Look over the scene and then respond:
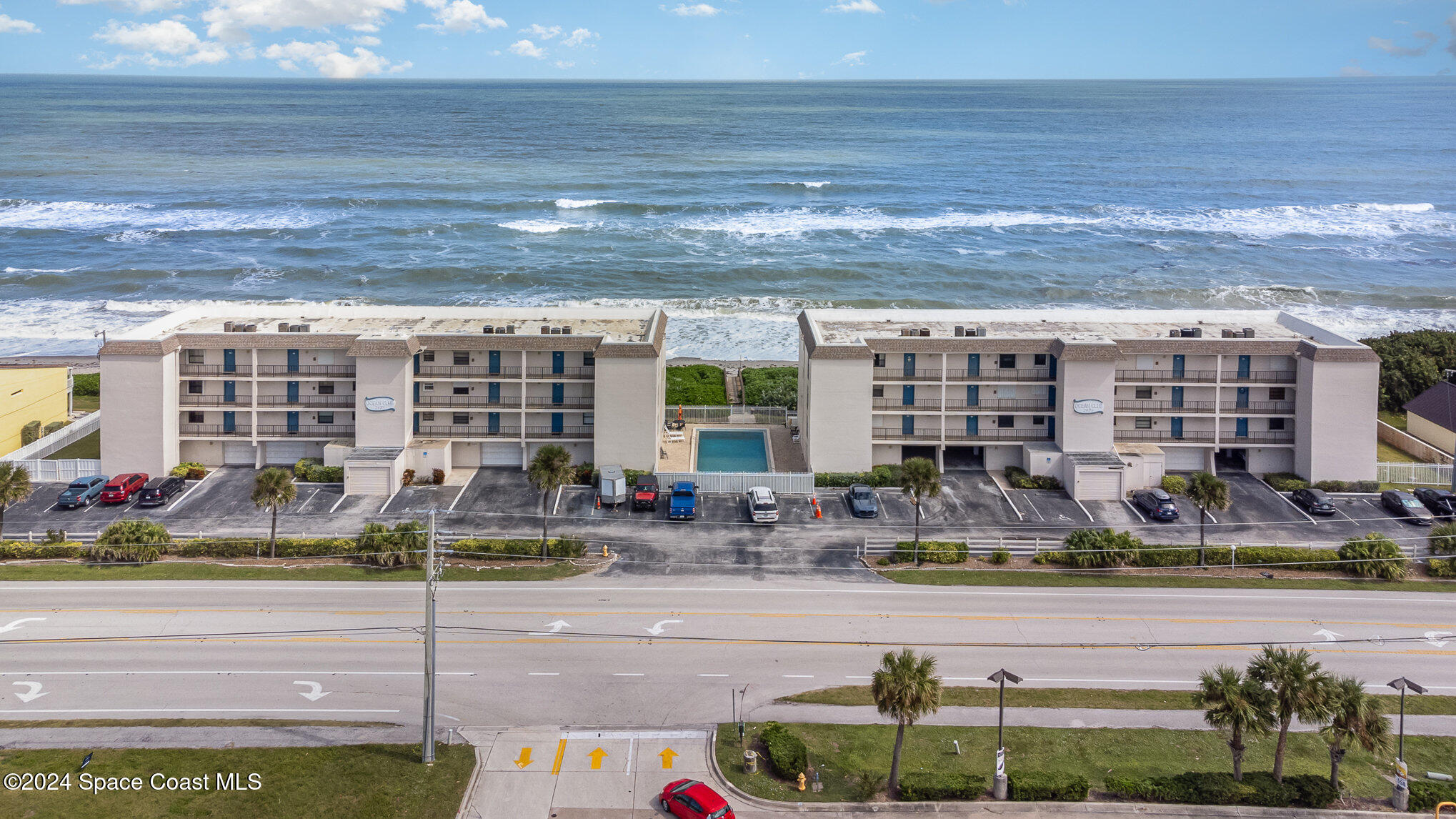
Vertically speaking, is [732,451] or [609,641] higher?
[732,451]

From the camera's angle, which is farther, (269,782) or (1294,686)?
(269,782)

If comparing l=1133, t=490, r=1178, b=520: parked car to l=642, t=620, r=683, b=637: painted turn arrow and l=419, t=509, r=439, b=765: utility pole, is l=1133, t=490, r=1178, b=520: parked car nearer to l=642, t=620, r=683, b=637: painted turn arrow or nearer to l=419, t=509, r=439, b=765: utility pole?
l=642, t=620, r=683, b=637: painted turn arrow

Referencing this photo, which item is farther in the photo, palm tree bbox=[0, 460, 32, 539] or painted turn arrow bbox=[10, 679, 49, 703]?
palm tree bbox=[0, 460, 32, 539]

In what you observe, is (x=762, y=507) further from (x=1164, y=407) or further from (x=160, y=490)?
(x=160, y=490)

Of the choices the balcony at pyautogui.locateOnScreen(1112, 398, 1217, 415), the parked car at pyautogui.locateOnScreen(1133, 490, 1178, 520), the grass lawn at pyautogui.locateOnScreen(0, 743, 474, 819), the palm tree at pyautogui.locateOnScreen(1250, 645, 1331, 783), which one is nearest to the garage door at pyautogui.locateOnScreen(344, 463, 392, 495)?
the grass lawn at pyautogui.locateOnScreen(0, 743, 474, 819)

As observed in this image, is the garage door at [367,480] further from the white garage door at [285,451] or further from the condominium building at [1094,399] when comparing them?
the condominium building at [1094,399]

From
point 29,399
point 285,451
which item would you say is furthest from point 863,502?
point 29,399
